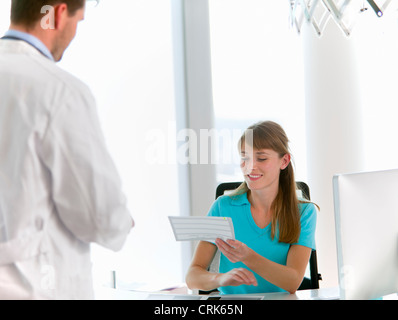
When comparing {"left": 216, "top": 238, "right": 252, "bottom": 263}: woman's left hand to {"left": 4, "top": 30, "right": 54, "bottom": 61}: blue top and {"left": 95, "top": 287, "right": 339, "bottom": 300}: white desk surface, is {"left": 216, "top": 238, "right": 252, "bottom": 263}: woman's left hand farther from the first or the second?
{"left": 4, "top": 30, "right": 54, "bottom": 61}: blue top

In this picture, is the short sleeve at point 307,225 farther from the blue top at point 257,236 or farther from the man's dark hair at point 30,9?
the man's dark hair at point 30,9

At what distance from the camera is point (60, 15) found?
1356 millimetres

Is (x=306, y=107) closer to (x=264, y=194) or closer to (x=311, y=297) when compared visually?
(x=264, y=194)

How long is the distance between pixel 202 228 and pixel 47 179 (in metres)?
0.67

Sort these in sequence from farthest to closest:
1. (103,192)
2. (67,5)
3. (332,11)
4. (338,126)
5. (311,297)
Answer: (338,126) → (311,297) → (332,11) → (67,5) → (103,192)

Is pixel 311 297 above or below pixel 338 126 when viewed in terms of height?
below

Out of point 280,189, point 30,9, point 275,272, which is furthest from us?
point 280,189

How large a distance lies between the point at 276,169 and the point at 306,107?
1527mm

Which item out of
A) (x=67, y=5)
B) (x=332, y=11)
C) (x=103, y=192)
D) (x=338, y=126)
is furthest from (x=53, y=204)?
(x=338, y=126)

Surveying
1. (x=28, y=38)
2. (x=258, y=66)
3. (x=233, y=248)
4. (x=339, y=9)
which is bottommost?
(x=233, y=248)

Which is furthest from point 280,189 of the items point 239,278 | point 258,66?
point 258,66

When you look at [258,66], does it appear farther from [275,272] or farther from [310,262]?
[275,272]

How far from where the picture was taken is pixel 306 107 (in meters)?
3.72

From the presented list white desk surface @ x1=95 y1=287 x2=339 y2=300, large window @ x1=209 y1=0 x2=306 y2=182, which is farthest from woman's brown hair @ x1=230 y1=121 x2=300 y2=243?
large window @ x1=209 y1=0 x2=306 y2=182
